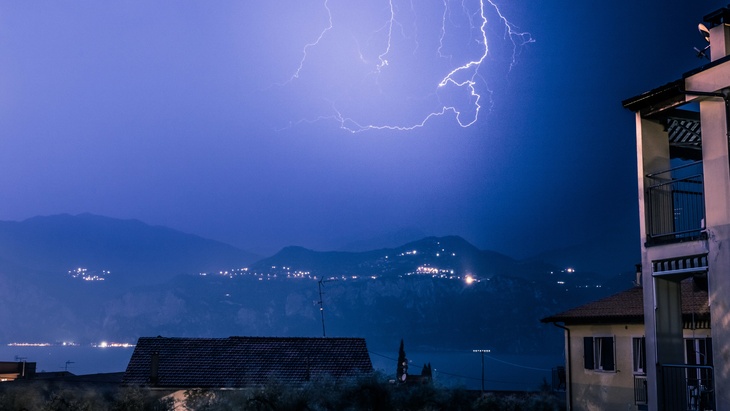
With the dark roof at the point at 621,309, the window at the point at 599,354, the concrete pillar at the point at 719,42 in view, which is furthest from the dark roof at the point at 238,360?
the concrete pillar at the point at 719,42

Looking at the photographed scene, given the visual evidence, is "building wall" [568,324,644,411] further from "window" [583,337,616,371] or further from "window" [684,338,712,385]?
"window" [684,338,712,385]

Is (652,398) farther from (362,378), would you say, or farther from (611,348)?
(611,348)

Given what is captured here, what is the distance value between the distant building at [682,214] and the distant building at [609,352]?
7.60 meters

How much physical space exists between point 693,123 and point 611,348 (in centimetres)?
1081

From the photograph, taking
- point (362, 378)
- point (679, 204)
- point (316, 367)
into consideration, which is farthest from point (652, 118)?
point (316, 367)

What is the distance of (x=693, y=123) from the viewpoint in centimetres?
1356

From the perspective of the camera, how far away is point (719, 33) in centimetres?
1173

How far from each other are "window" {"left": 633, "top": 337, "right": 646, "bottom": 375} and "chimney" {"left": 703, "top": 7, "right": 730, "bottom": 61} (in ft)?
39.1

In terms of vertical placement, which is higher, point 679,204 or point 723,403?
point 679,204

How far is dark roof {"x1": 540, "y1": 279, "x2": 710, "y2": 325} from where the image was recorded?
66.0ft

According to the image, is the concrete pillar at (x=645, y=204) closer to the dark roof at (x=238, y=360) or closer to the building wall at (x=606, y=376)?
the building wall at (x=606, y=376)

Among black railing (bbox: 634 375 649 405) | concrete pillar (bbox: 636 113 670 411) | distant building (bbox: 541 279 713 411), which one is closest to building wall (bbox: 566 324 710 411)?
distant building (bbox: 541 279 713 411)

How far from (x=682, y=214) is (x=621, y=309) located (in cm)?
891

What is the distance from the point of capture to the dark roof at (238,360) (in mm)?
32344
